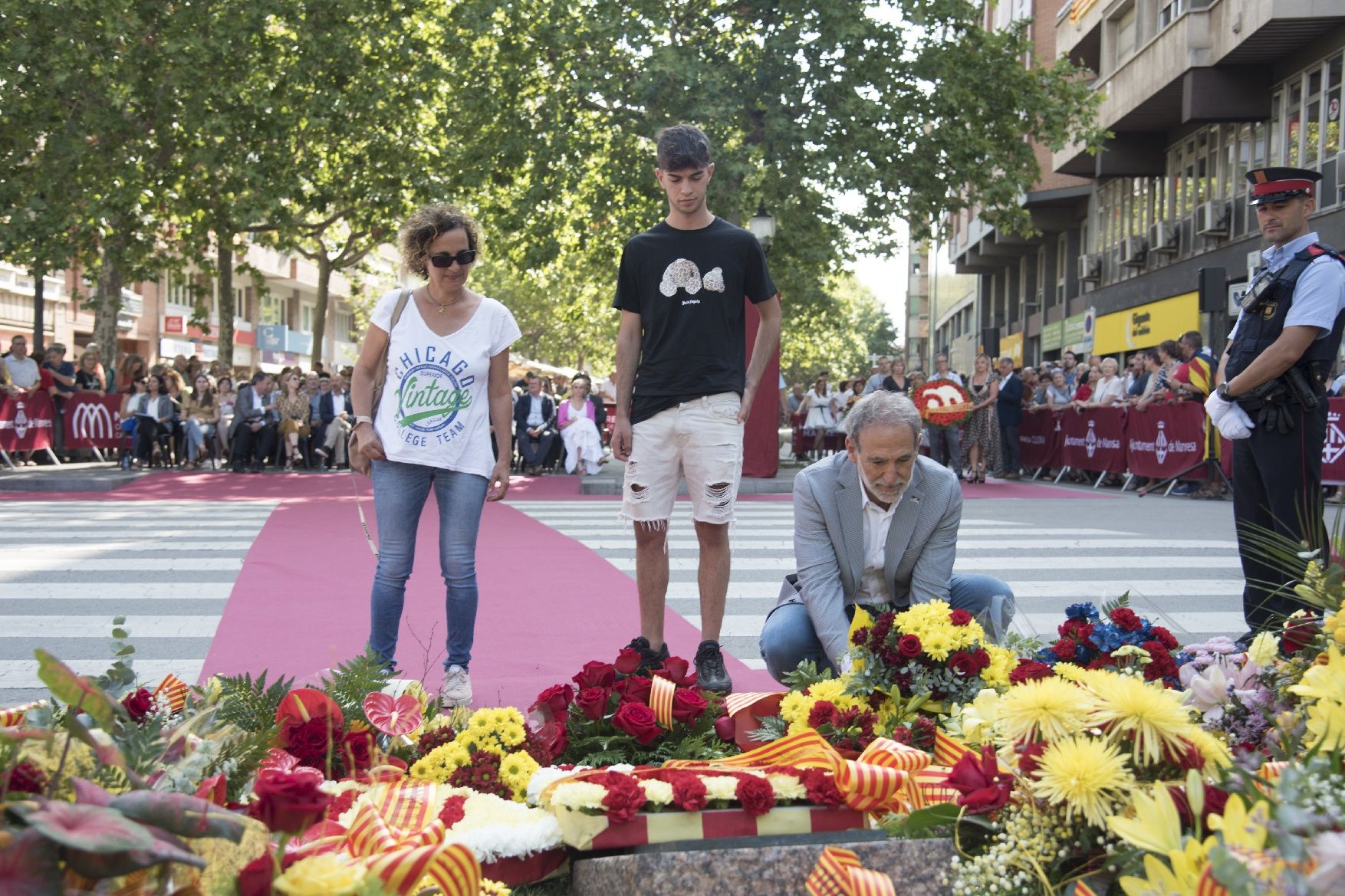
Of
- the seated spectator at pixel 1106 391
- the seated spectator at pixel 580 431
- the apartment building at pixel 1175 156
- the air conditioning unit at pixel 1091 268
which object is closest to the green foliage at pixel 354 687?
the apartment building at pixel 1175 156

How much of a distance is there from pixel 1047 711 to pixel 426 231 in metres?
3.74

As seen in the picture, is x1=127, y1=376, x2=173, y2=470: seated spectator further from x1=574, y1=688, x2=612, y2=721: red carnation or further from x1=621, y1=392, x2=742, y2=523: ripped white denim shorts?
x1=574, y1=688, x2=612, y2=721: red carnation

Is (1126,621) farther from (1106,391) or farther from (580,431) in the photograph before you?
(580,431)

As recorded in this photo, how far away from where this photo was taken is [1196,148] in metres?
31.4

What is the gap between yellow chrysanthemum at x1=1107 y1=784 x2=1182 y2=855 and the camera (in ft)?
5.60

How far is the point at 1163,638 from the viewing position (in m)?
3.78

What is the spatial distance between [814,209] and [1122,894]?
22438 millimetres

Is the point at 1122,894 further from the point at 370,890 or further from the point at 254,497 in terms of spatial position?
the point at 254,497

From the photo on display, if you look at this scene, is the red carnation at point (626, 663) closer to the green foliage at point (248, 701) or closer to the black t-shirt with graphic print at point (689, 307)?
the green foliage at point (248, 701)

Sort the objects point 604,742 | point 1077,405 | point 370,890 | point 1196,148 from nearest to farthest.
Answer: point 370,890, point 604,742, point 1077,405, point 1196,148

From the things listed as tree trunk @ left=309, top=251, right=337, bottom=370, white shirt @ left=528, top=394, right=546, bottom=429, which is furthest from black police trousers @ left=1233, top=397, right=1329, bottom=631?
tree trunk @ left=309, top=251, right=337, bottom=370

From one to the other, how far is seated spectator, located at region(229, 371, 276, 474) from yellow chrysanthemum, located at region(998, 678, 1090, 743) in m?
22.4

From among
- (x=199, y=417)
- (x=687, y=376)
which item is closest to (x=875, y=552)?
(x=687, y=376)

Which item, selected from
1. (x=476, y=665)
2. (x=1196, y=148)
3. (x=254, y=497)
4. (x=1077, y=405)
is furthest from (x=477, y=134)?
(x=476, y=665)
